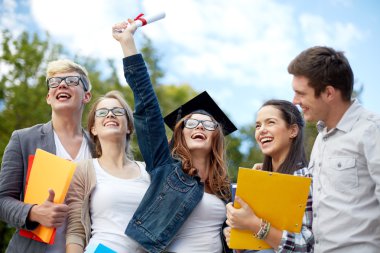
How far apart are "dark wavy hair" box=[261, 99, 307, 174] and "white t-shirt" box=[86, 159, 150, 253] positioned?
1136mm

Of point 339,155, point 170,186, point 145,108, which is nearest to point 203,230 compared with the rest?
point 170,186

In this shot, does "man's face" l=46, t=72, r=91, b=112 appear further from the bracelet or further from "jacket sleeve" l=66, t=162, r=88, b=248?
the bracelet

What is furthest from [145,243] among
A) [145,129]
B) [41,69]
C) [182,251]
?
[41,69]

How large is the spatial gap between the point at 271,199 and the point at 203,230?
0.82 metres

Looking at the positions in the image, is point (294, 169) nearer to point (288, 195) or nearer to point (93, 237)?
point (288, 195)

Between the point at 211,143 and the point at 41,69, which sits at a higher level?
the point at 41,69

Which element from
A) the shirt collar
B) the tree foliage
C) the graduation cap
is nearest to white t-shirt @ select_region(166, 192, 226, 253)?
the graduation cap

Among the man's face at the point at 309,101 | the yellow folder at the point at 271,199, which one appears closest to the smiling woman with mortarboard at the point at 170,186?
the yellow folder at the point at 271,199

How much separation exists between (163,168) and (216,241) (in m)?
0.72

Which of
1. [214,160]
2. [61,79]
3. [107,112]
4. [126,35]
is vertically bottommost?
[214,160]

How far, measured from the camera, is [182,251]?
3574 millimetres

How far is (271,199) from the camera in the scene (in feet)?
10.2

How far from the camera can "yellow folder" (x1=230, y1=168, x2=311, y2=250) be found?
119 inches

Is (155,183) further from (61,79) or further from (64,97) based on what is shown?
(61,79)
